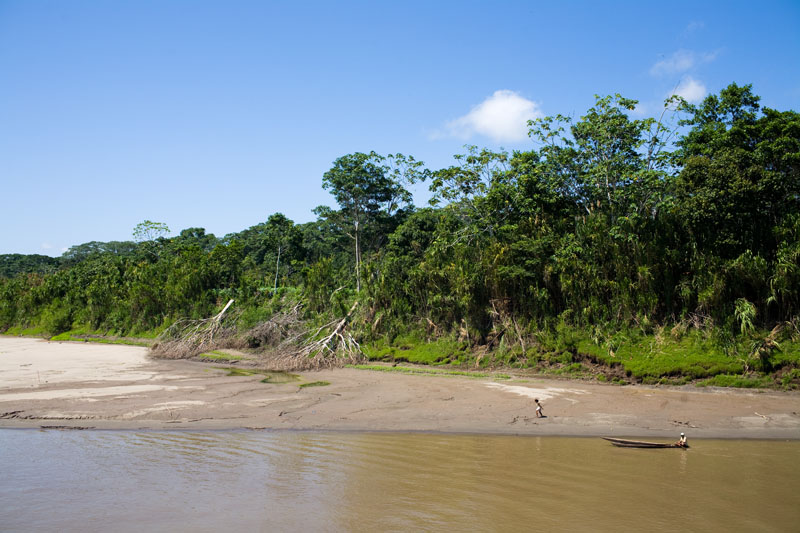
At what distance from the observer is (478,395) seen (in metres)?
15.0

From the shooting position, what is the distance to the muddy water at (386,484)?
6852mm

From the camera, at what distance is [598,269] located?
19312 mm

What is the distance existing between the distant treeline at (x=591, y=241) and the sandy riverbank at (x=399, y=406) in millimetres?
3688

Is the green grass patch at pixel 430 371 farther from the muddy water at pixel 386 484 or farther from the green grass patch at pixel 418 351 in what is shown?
the muddy water at pixel 386 484

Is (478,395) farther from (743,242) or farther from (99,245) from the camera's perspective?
(99,245)

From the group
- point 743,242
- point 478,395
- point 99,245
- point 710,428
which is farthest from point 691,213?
point 99,245

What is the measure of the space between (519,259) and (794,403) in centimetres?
1039

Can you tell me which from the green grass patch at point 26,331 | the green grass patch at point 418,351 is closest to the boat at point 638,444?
the green grass patch at point 418,351

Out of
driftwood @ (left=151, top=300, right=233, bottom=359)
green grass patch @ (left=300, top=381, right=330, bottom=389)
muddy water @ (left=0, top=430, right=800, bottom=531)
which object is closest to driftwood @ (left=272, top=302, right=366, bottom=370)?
green grass patch @ (left=300, top=381, right=330, bottom=389)

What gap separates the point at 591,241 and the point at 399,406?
35.6 ft

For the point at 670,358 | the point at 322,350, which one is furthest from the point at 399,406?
the point at 322,350

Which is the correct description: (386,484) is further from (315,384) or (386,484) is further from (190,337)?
(190,337)

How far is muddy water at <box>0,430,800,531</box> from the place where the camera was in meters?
6.85

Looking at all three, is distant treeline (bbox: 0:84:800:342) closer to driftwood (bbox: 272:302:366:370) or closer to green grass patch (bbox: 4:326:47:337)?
driftwood (bbox: 272:302:366:370)
